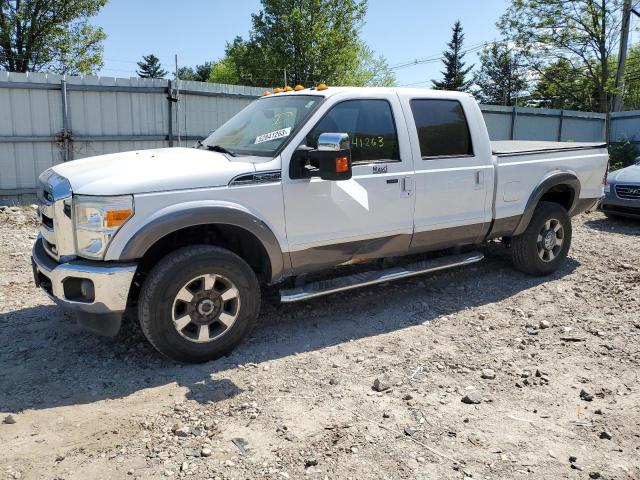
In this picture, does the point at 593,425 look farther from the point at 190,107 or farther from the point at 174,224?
the point at 190,107

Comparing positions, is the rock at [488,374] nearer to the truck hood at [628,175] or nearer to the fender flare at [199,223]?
the fender flare at [199,223]

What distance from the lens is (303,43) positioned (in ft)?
113

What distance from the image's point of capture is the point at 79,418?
3332mm

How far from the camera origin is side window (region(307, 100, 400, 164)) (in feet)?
14.9

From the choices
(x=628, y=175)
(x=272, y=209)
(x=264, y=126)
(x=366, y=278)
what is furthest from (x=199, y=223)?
(x=628, y=175)

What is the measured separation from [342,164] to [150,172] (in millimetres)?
1348

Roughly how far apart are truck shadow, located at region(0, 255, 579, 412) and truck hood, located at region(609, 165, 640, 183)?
4641 mm

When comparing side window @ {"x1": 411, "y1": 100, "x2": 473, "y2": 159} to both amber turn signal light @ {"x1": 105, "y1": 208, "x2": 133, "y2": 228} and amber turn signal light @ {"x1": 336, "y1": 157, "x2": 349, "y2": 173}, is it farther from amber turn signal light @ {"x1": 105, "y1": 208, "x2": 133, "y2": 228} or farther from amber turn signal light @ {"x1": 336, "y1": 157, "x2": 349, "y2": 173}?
amber turn signal light @ {"x1": 105, "y1": 208, "x2": 133, "y2": 228}

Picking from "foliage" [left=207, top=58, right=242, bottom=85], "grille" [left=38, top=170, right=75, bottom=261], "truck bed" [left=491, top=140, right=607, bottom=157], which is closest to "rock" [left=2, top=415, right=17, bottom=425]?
"grille" [left=38, top=170, right=75, bottom=261]

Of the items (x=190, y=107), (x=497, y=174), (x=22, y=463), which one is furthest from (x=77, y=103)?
(x=22, y=463)

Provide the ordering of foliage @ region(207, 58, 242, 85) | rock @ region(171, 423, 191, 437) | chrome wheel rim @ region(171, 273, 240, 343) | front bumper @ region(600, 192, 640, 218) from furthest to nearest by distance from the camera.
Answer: foliage @ region(207, 58, 242, 85)
front bumper @ region(600, 192, 640, 218)
chrome wheel rim @ region(171, 273, 240, 343)
rock @ region(171, 423, 191, 437)

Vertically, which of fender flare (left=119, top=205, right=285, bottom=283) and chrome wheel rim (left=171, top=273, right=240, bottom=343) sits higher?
fender flare (left=119, top=205, right=285, bottom=283)

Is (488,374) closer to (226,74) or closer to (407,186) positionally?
(407,186)

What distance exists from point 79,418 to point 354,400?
5.54 feet
